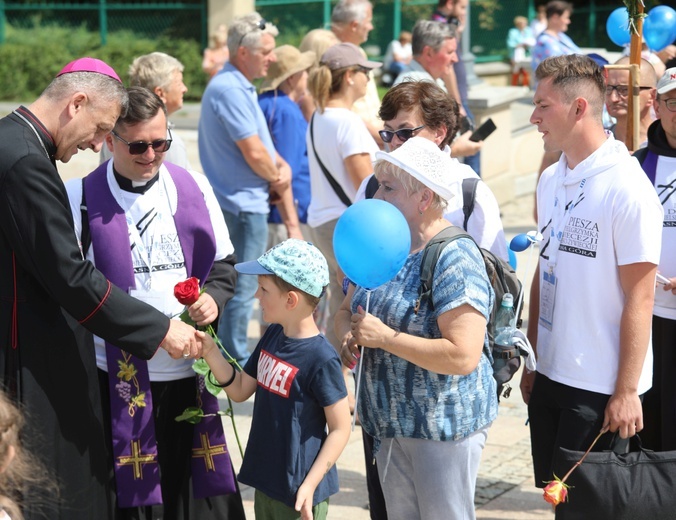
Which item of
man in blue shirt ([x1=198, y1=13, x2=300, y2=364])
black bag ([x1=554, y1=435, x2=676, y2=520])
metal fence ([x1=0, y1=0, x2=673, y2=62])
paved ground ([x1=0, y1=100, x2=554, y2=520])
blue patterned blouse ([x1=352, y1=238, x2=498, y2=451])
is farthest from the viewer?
metal fence ([x1=0, y1=0, x2=673, y2=62])

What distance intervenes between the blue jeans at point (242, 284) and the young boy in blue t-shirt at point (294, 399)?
2.98 m

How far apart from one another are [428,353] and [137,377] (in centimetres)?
122

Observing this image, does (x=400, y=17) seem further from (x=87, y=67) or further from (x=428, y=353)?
(x=428, y=353)

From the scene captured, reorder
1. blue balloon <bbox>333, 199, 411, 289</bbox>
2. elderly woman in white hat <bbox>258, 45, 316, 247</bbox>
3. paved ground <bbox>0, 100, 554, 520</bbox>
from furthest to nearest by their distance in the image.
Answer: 1. elderly woman in white hat <bbox>258, 45, 316, 247</bbox>
2. paved ground <bbox>0, 100, 554, 520</bbox>
3. blue balloon <bbox>333, 199, 411, 289</bbox>

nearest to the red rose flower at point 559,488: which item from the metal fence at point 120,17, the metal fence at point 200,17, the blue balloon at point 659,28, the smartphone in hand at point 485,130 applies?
the smartphone in hand at point 485,130

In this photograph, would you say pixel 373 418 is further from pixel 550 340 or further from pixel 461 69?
pixel 461 69

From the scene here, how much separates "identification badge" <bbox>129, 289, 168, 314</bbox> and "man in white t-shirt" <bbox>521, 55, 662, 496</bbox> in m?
1.46

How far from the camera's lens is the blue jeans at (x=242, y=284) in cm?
658

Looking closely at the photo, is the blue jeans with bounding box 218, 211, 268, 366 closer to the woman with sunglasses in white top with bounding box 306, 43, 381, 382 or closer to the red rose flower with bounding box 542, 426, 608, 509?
A: the woman with sunglasses in white top with bounding box 306, 43, 381, 382

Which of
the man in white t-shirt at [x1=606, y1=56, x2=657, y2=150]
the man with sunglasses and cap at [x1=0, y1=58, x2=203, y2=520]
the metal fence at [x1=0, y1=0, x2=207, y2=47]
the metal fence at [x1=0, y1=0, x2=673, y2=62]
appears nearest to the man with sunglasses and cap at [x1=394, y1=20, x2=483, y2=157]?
the man in white t-shirt at [x1=606, y1=56, x2=657, y2=150]

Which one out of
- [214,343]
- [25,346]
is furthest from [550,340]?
[25,346]

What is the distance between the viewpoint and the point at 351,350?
346cm

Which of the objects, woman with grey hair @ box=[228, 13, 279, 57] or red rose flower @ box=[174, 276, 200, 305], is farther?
woman with grey hair @ box=[228, 13, 279, 57]

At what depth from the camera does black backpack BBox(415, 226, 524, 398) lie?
3.31m
